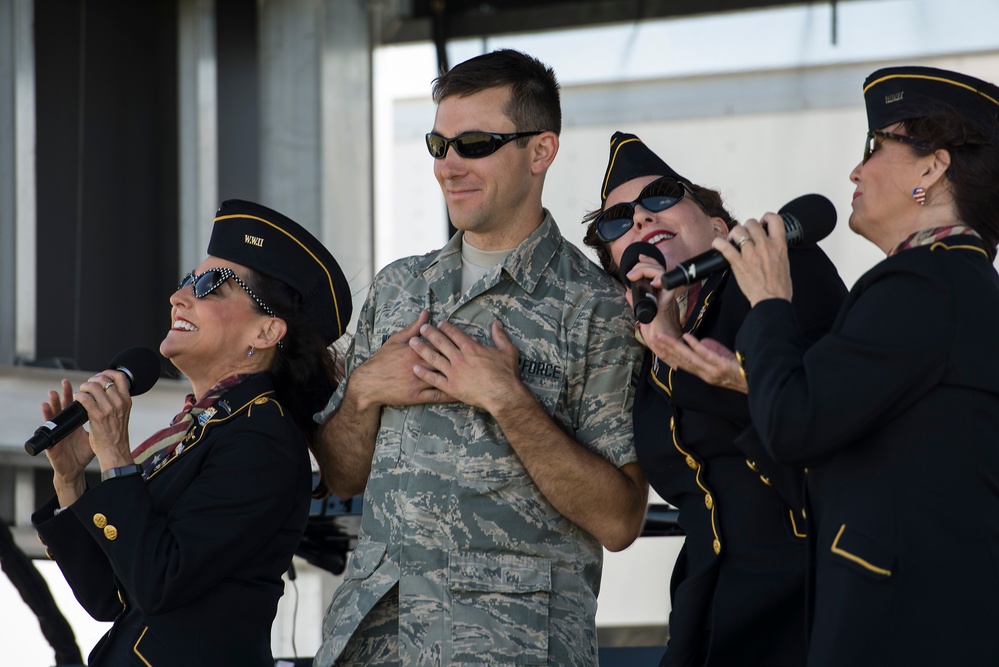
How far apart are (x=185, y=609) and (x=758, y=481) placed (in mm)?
1253

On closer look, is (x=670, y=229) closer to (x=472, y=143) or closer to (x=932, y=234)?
(x=472, y=143)

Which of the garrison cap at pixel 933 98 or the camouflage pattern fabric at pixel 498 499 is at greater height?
the garrison cap at pixel 933 98

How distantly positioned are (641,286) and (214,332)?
113 cm

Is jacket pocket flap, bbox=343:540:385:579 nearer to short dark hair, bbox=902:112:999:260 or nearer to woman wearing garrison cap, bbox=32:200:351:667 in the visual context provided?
woman wearing garrison cap, bbox=32:200:351:667

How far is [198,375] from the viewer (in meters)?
3.22

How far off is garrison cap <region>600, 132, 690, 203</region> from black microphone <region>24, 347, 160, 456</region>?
115cm

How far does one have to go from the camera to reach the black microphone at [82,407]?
111 inches

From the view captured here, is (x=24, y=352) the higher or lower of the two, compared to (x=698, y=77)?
lower

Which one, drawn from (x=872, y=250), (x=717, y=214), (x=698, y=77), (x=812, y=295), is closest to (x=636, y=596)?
(x=872, y=250)

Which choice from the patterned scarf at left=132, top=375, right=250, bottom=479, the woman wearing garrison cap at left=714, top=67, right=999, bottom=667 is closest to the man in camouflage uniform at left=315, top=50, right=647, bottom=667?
the patterned scarf at left=132, top=375, right=250, bottom=479

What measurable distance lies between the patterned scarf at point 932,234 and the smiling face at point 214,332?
5.21ft

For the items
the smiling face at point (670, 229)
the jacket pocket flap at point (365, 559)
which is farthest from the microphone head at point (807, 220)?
the jacket pocket flap at point (365, 559)

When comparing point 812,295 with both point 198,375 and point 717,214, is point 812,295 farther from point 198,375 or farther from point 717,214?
point 198,375

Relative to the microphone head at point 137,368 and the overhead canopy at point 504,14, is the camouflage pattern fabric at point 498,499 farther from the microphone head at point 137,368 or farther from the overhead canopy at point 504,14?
the overhead canopy at point 504,14
